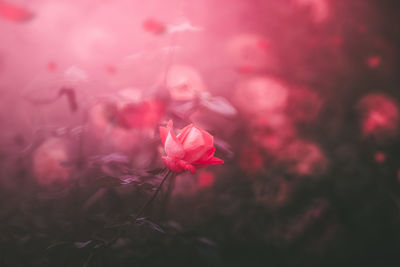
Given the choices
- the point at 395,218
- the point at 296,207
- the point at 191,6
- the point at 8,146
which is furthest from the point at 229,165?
the point at 8,146

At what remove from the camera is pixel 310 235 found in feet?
3.74

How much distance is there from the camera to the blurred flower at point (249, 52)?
1.15 meters

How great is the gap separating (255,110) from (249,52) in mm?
285

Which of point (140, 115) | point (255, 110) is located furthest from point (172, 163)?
point (255, 110)

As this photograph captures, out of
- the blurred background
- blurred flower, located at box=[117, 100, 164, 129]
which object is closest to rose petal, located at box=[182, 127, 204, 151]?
blurred flower, located at box=[117, 100, 164, 129]

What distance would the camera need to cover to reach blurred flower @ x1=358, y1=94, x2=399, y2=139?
121 cm

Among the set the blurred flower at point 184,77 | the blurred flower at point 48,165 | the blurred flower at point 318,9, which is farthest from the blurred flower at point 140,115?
the blurred flower at point 318,9

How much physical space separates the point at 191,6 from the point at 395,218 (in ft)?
4.66

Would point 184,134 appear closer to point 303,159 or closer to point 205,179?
point 205,179

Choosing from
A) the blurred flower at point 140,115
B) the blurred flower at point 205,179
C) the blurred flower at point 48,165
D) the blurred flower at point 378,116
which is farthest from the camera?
the blurred flower at point 378,116

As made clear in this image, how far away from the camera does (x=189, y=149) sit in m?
0.40

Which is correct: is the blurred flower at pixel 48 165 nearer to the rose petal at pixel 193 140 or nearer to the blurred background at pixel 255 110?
the blurred background at pixel 255 110

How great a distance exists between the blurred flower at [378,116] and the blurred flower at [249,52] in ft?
1.85

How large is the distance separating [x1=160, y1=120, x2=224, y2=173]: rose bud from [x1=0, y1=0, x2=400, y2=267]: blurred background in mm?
529
